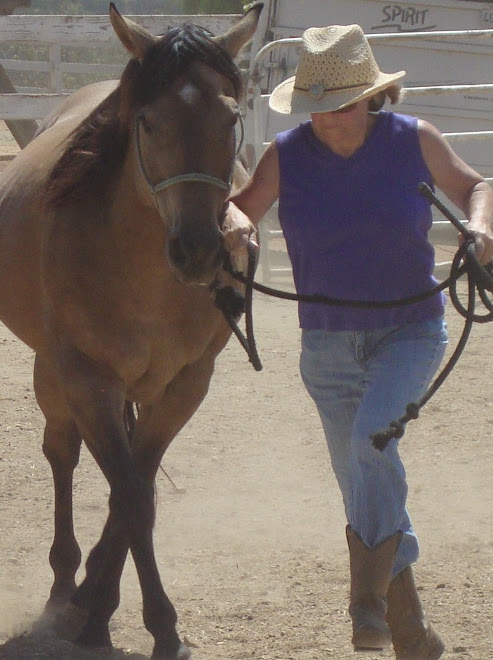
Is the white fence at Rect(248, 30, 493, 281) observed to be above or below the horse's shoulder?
below

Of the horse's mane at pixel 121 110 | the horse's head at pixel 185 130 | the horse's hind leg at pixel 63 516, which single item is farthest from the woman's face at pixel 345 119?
the horse's hind leg at pixel 63 516

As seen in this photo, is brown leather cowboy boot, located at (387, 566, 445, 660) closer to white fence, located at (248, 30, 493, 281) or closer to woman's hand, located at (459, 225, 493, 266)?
woman's hand, located at (459, 225, 493, 266)

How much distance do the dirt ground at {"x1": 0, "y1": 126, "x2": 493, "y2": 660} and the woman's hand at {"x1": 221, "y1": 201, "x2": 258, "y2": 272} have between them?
51.2 inches

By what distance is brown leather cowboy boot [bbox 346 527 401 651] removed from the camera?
2.62m

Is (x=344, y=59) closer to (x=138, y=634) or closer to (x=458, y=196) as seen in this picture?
(x=458, y=196)

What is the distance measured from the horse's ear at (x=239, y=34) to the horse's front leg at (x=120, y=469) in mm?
1027

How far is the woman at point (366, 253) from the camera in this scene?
2711mm

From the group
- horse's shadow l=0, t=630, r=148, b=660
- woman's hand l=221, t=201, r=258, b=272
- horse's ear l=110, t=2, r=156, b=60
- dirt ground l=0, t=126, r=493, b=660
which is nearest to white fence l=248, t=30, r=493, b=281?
dirt ground l=0, t=126, r=493, b=660

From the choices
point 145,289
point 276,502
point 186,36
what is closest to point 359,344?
point 145,289

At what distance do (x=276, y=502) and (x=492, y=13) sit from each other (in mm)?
7410

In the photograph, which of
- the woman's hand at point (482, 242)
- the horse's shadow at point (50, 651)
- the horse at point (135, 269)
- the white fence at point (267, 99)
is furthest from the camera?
the white fence at point (267, 99)

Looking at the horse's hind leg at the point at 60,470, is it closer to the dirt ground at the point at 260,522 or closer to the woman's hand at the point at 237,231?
the dirt ground at the point at 260,522

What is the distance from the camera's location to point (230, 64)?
3020 mm

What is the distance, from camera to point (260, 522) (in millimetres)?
4348
